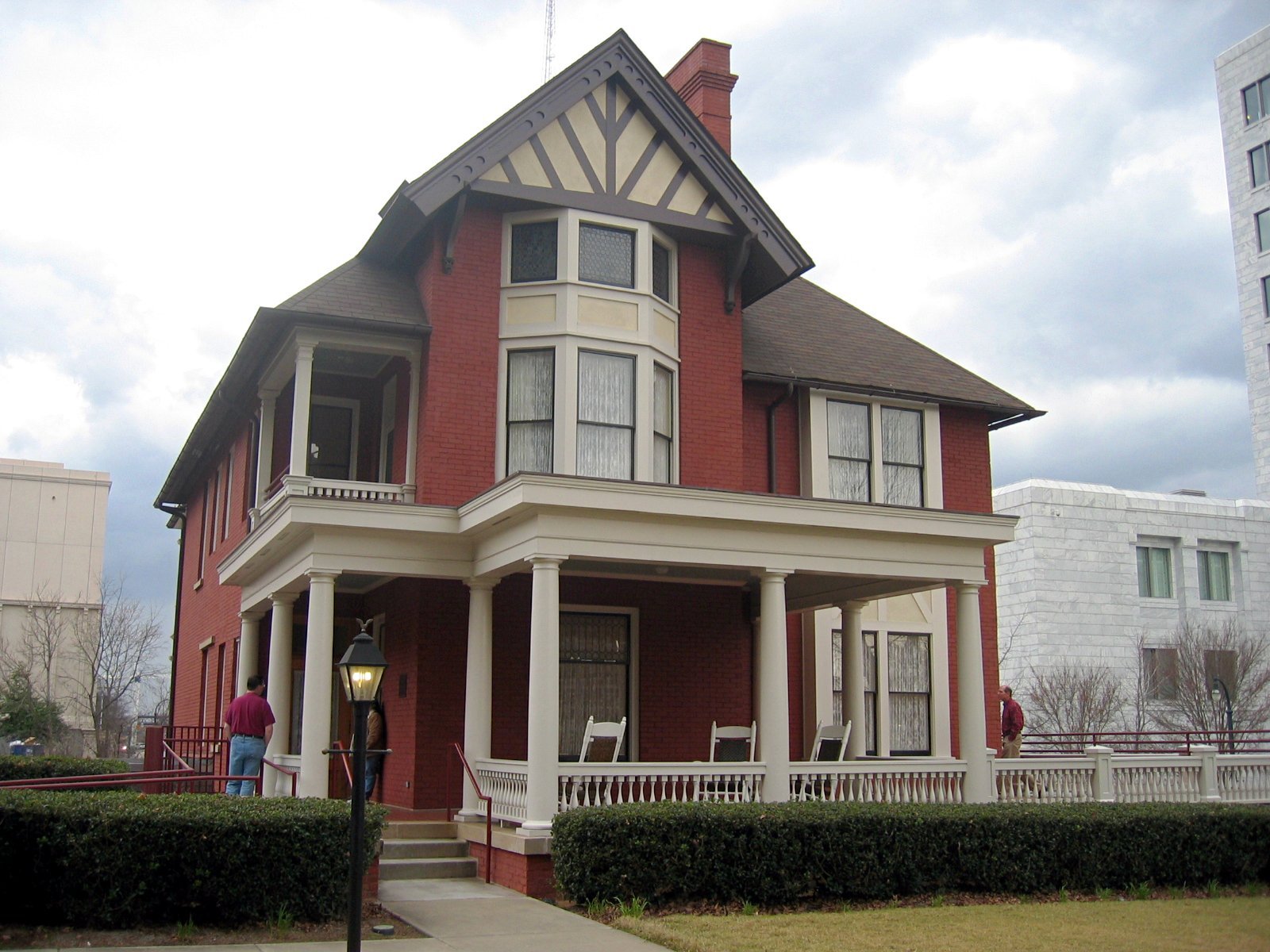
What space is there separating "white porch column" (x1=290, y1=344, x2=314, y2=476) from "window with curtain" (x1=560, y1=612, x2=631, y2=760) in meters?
4.05

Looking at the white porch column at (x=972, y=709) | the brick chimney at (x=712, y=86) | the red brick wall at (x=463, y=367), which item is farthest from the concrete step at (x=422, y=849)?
the brick chimney at (x=712, y=86)

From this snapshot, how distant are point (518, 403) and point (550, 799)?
19.3 ft

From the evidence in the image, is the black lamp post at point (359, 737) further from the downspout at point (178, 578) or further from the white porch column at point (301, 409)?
the downspout at point (178, 578)

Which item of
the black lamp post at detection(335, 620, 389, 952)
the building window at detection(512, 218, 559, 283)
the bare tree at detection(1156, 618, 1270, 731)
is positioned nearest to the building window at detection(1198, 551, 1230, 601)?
the bare tree at detection(1156, 618, 1270, 731)

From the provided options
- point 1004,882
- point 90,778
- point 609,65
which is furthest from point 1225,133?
point 90,778

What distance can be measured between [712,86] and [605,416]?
7.71 metres

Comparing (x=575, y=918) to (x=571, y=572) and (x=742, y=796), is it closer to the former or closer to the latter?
(x=742, y=796)

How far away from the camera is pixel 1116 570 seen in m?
53.6

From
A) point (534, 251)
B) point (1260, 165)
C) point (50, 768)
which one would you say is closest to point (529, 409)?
point (534, 251)

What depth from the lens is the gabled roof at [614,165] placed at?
656 inches

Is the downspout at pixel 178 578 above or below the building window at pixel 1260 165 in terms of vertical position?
below

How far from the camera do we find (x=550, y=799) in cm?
1295

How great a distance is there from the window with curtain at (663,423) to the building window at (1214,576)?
149 feet

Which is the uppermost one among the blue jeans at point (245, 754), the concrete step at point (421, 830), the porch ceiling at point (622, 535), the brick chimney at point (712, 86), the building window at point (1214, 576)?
the brick chimney at point (712, 86)
